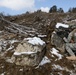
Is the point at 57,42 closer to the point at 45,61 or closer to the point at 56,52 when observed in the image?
the point at 56,52

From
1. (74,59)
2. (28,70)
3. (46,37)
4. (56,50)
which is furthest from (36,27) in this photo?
(28,70)

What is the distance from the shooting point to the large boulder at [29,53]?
10391 mm

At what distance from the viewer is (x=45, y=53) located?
11.6m

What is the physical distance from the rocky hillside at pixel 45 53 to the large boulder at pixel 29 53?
0.70 ft

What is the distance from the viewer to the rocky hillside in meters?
10.2

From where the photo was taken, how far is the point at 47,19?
56.7 ft

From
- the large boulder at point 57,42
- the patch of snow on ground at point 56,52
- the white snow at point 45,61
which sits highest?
the large boulder at point 57,42

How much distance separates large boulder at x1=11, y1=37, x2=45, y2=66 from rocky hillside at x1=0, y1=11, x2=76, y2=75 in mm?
214

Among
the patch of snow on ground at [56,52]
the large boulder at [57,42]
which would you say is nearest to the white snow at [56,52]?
the patch of snow on ground at [56,52]

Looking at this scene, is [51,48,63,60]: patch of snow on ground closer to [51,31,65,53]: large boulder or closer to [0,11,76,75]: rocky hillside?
[0,11,76,75]: rocky hillside

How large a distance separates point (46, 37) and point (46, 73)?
3824 millimetres

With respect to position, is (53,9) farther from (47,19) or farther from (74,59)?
(74,59)

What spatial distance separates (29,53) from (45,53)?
1.33 metres

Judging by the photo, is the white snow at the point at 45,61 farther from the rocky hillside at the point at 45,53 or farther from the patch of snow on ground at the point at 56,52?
the patch of snow on ground at the point at 56,52
